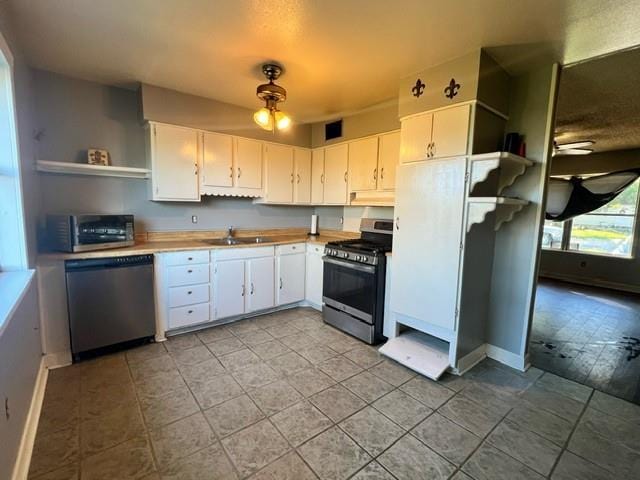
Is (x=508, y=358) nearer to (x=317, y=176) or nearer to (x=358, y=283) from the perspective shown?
(x=358, y=283)

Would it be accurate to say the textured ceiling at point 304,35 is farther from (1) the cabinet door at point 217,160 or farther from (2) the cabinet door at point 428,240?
(2) the cabinet door at point 428,240

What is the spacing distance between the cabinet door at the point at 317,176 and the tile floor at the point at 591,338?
3.04 meters

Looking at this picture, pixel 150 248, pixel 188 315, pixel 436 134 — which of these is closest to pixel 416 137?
pixel 436 134

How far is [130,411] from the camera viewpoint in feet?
6.63

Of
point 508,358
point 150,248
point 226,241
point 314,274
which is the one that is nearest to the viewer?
point 508,358

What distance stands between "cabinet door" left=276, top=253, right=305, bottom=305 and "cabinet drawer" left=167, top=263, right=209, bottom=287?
0.90m

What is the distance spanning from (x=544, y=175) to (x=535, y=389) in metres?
1.71

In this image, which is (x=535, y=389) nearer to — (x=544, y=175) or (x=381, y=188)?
(x=544, y=175)

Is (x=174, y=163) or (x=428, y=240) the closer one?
(x=428, y=240)

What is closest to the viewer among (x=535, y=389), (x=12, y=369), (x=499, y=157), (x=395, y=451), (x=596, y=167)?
(x=12, y=369)

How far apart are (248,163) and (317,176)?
1014 millimetres

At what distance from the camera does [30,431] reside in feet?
5.74

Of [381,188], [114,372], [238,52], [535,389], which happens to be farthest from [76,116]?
[535,389]

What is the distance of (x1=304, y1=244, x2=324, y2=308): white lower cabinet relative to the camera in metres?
3.88
